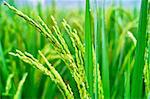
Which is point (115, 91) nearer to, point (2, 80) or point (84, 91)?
point (2, 80)

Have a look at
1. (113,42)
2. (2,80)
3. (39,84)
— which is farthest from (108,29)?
(2,80)

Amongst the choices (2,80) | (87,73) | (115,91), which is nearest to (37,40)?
(2,80)

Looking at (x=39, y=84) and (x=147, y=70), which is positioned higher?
(x=147, y=70)

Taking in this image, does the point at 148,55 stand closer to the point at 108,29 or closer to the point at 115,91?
the point at 115,91

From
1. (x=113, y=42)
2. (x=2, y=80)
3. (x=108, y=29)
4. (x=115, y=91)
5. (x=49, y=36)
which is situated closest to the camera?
(x=49, y=36)

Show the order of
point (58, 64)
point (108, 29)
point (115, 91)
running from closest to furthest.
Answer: point (115, 91), point (58, 64), point (108, 29)

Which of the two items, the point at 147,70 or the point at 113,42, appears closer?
the point at 147,70
